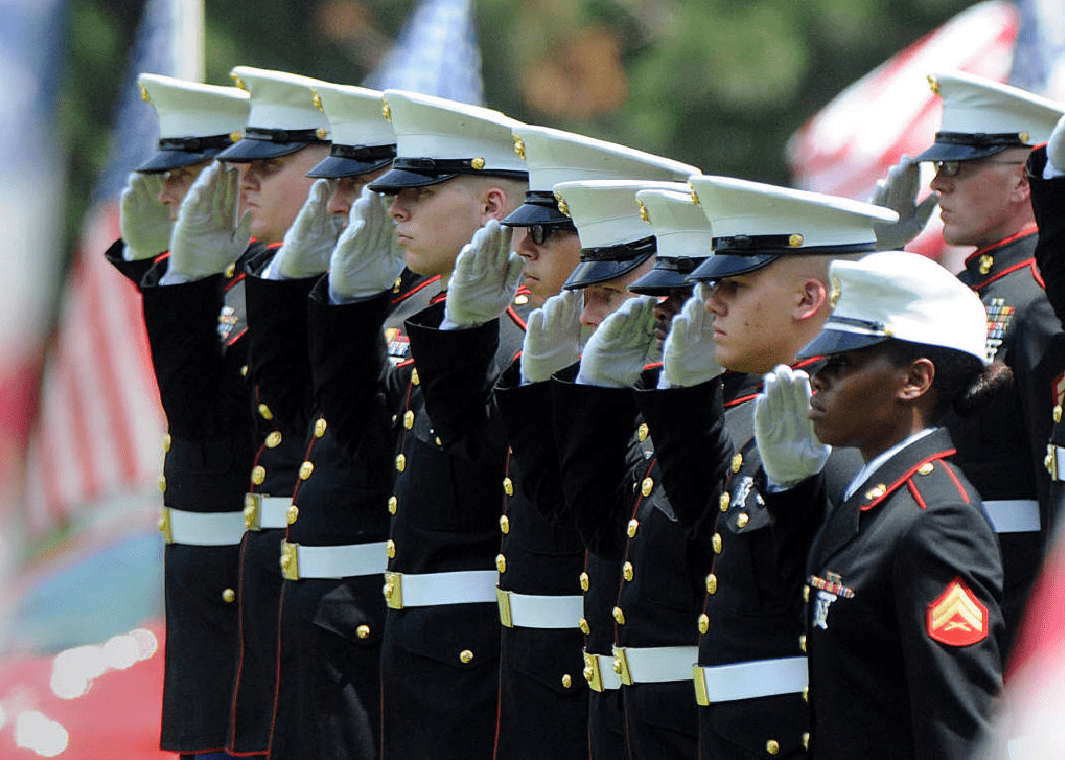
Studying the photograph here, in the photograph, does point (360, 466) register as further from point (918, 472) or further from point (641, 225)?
point (918, 472)

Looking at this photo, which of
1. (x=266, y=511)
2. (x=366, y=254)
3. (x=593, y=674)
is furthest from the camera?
(x=266, y=511)

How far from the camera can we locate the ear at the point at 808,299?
12.9ft

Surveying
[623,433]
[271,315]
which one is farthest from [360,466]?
[623,433]

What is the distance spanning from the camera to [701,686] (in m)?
3.88

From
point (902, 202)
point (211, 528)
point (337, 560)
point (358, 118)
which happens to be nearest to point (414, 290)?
point (358, 118)

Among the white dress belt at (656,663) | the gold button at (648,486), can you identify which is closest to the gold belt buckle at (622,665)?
the white dress belt at (656,663)

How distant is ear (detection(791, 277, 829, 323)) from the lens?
3.94 m

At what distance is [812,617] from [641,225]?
1.31 m

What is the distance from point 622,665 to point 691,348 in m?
0.66

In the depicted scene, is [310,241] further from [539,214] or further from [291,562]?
[539,214]

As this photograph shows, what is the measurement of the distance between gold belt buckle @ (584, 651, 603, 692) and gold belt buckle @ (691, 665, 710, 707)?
57cm

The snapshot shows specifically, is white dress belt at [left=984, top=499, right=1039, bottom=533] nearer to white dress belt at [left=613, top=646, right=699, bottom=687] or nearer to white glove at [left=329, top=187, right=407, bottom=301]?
white dress belt at [left=613, top=646, right=699, bottom=687]

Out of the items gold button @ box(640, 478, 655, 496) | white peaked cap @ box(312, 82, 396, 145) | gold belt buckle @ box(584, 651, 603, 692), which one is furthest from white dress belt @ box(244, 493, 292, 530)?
gold button @ box(640, 478, 655, 496)

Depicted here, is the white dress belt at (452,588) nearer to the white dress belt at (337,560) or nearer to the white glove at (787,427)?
the white dress belt at (337,560)
